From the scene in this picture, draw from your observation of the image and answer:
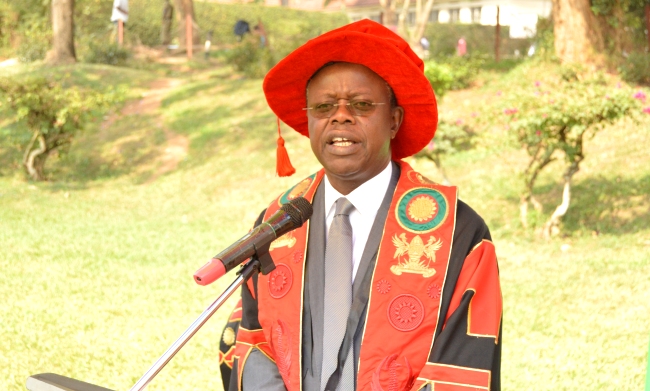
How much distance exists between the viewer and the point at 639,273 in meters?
7.53

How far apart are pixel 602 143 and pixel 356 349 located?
9.97 meters

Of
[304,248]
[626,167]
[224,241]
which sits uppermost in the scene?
[304,248]

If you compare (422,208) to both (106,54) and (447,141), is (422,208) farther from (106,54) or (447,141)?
(106,54)

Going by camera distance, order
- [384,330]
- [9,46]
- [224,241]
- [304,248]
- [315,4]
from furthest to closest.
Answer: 1. [315,4]
2. [9,46]
3. [224,241]
4. [304,248]
5. [384,330]

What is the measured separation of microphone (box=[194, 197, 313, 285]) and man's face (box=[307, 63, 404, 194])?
12.9 inches

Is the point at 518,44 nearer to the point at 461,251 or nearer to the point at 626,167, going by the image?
the point at 626,167

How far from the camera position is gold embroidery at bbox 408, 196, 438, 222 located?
3.07m

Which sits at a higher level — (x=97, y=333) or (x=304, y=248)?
(x=304, y=248)

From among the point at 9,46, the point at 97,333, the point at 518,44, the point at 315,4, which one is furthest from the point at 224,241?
the point at 315,4

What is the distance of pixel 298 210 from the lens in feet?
9.00

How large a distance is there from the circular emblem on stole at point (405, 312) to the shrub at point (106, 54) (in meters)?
22.9

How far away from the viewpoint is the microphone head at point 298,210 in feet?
8.87

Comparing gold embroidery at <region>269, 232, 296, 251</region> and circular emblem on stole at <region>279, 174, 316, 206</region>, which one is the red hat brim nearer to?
circular emblem on stole at <region>279, 174, 316, 206</region>

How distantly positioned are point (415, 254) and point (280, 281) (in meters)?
0.52
